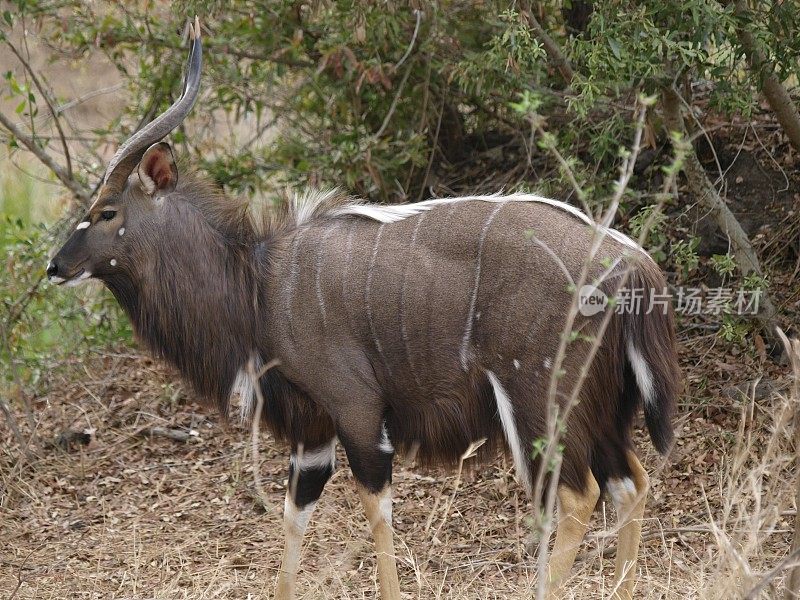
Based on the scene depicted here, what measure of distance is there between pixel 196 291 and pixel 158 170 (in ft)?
1.36

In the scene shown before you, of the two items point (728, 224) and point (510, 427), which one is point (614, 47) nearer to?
point (728, 224)

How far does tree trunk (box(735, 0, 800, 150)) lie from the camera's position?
410cm

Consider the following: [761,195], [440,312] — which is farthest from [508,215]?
[761,195]

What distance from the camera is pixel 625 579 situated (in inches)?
136

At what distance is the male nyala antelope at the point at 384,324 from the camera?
10.8 feet

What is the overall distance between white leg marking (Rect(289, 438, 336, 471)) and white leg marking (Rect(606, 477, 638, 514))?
0.93 meters

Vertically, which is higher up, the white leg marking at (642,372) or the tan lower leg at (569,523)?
the white leg marking at (642,372)

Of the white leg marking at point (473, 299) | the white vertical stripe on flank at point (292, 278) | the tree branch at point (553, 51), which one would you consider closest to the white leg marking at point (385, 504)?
the white leg marking at point (473, 299)

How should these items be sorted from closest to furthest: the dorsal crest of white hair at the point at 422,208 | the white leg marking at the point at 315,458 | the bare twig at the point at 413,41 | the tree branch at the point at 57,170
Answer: the dorsal crest of white hair at the point at 422,208 → the white leg marking at the point at 315,458 → the bare twig at the point at 413,41 → the tree branch at the point at 57,170

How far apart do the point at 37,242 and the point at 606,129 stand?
2.72 meters

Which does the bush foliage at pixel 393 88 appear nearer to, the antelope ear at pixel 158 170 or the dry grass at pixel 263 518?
the dry grass at pixel 263 518

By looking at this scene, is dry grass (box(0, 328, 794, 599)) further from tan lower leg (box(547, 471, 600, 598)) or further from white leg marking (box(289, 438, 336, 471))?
white leg marking (box(289, 438, 336, 471))

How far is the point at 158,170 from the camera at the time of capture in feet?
12.1

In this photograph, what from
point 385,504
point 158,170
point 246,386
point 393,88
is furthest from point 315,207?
point 393,88
